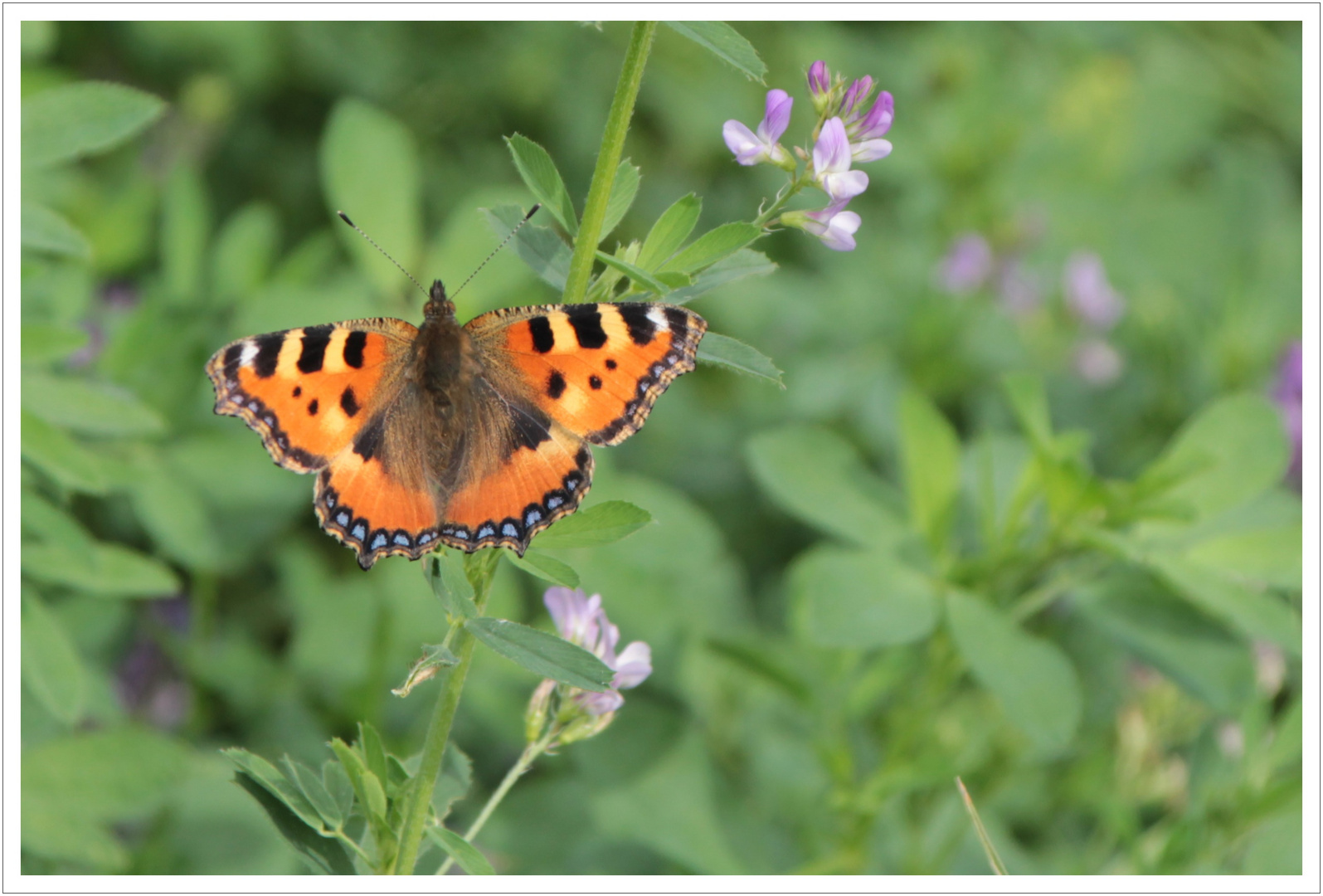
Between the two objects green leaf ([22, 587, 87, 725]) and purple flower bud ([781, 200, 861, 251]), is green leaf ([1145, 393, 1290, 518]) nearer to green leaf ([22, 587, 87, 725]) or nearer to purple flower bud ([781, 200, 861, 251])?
purple flower bud ([781, 200, 861, 251])

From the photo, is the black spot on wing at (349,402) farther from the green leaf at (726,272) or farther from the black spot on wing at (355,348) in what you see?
the green leaf at (726,272)

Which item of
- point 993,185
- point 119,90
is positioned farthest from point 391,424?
point 993,185

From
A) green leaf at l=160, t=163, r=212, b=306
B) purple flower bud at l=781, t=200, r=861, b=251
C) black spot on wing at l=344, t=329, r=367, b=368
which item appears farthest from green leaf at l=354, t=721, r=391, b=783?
green leaf at l=160, t=163, r=212, b=306

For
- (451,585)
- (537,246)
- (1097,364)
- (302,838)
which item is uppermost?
(537,246)

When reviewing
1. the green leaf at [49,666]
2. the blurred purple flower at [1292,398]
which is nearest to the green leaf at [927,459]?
the blurred purple flower at [1292,398]

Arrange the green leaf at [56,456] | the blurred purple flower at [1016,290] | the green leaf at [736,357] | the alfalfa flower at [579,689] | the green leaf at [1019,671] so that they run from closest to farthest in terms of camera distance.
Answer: the green leaf at [736,357] < the alfalfa flower at [579,689] < the green leaf at [56,456] < the green leaf at [1019,671] < the blurred purple flower at [1016,290]

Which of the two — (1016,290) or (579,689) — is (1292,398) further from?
(579,689)

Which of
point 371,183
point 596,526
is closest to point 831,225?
point 596,526
